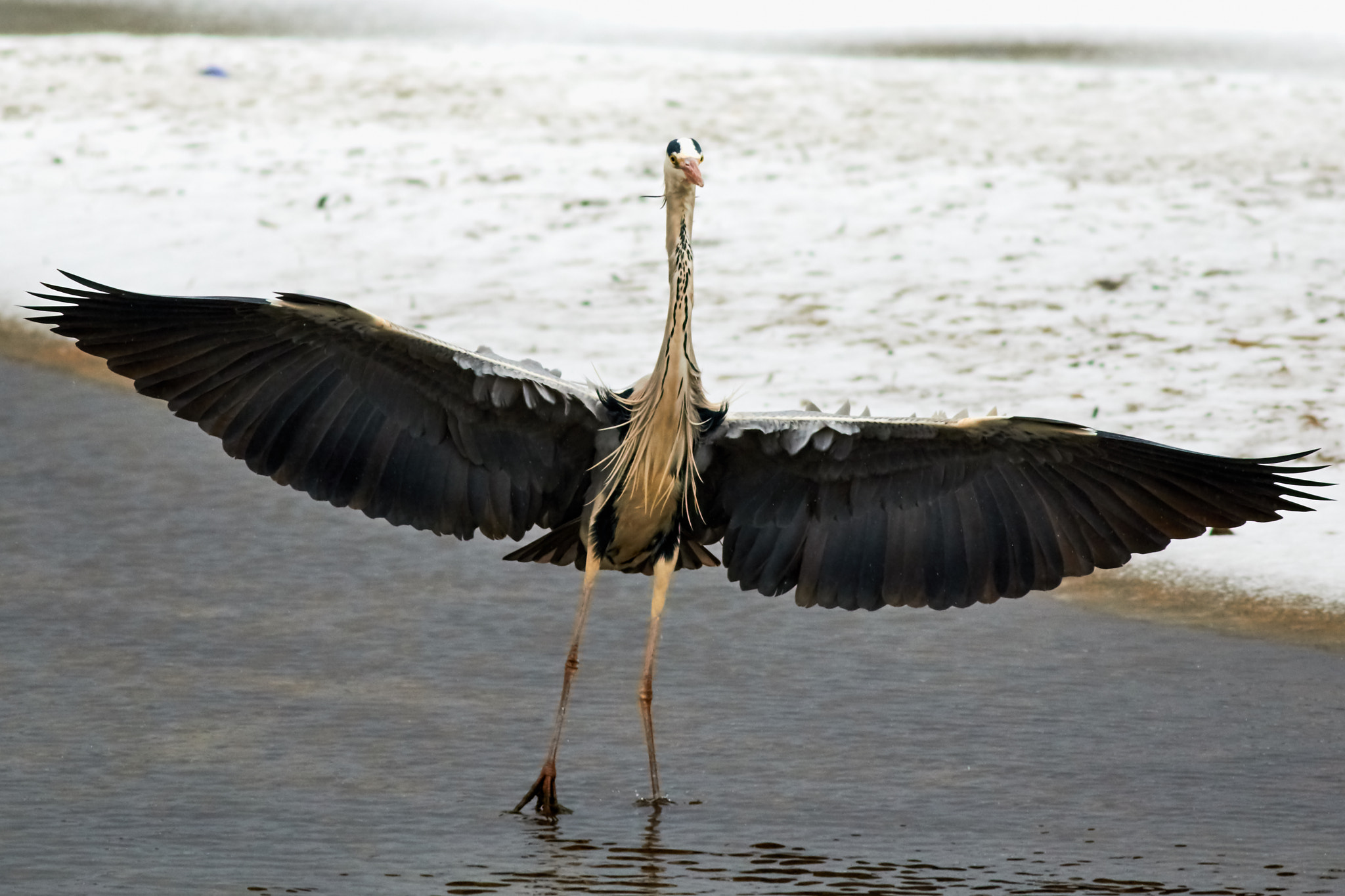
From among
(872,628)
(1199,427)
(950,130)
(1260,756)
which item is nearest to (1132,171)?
(950,130)

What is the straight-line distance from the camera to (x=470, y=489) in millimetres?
6336

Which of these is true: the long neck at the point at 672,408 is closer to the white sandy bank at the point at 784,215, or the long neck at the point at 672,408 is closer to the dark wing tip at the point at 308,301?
the dark wing tip at the point at 308,301

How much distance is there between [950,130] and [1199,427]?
7.20 m

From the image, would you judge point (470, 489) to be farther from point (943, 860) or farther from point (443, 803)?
point (943, 860)

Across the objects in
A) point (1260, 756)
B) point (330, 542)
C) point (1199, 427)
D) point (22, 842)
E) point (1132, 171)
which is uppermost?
point (1132, 171)

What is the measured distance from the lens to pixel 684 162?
19.4 feet

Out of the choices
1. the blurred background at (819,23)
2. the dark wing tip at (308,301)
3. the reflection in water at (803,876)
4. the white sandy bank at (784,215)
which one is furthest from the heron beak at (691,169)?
the blurred background at (819,23)

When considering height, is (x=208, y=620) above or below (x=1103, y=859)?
above

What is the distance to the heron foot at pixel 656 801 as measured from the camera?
18.9 ft

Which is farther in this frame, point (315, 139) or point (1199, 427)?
point (315, 139)

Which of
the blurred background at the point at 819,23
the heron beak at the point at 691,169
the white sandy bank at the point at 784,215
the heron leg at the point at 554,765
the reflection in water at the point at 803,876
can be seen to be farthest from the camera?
the blurred background at the point at 819,23

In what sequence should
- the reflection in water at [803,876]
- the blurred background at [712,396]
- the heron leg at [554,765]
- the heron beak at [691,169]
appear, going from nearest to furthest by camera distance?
the reflection in water at [803,876]
the blurred background at [712,396]
the heron leg at [554,765]
the heron beak at [691,169]

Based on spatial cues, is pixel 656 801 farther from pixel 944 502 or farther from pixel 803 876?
pixel 944 502

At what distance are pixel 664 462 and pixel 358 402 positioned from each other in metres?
1.01
